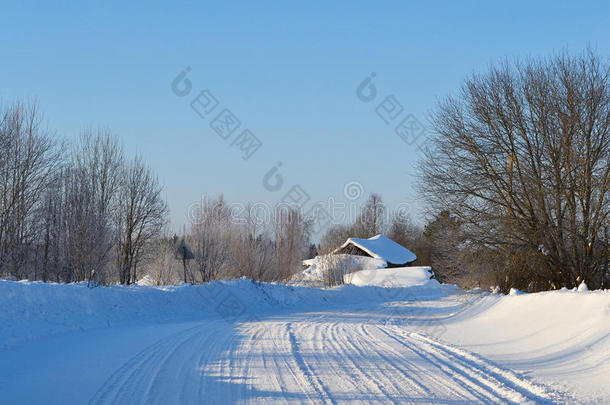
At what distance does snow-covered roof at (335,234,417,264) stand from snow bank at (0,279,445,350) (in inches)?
1127

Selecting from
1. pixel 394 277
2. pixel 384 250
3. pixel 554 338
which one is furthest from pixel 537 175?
pixel 384 250

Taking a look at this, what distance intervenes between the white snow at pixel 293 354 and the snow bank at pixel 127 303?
0.05m

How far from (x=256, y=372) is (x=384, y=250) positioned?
55.5 metres

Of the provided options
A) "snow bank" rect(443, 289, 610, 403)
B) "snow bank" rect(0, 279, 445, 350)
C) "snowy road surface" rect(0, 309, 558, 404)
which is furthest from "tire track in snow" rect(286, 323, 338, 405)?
"snow bank" rect(0, 279, 445, 350)

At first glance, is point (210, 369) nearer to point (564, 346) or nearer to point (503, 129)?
point (564, 346)

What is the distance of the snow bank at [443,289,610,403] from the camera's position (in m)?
7.53

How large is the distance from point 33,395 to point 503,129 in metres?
17.1

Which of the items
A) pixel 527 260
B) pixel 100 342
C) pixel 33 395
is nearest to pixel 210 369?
pixel 33 395

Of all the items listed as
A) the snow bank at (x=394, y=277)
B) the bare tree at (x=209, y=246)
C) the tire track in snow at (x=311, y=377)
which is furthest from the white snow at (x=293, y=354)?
the snow bank at (x=394, y=277)

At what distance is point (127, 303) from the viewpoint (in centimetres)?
1686

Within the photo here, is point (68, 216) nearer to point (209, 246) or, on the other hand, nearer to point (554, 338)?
point (209, 246)

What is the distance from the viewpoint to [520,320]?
12.9 metres

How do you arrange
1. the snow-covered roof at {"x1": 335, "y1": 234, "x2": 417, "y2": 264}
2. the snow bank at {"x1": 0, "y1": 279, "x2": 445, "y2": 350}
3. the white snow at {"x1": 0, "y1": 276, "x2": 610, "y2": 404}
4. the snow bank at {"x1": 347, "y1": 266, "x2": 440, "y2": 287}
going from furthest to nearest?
the snow-covered roof at {"x1": 335, "y1": 234, "x2": 417, "y2": 264}
the snow bank at {"x1": 347, "y1": 266, "x2": 440, "y2": 287}
the snow bank at {"x1": 0, "y1": 279, "x2": 445, "y2": 350}
the white snow at {"x1": 0, "y1": 276, "x2": 610, "y2": 404}

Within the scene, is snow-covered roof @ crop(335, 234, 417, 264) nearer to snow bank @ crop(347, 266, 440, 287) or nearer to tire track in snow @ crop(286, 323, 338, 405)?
snow bank @ crop(347, 266, 440, 287)
